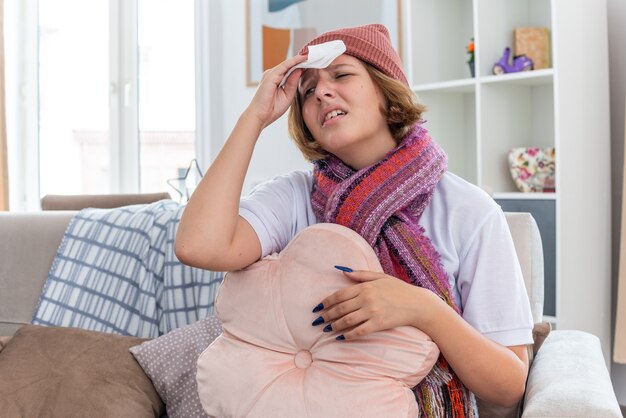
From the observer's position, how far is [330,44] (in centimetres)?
138

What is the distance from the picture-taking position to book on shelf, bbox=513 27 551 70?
2.77m

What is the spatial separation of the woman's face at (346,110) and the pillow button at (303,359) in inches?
14.7

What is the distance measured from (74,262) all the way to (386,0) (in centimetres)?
192

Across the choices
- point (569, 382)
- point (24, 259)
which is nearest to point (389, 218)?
point (569, 382)

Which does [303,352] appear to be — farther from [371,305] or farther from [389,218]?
[389,218]

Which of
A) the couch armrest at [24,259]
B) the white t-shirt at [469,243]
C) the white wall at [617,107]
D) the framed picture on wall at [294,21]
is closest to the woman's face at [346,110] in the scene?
the white t-shirt at [469,243]

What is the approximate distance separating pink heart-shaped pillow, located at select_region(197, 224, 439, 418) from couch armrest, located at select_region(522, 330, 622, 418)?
0.20m

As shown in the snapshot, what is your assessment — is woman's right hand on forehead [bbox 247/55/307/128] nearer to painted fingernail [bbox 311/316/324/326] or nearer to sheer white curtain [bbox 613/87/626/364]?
painted fingernail [bbox 311/316/324/326]

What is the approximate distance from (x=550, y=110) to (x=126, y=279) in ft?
5.68

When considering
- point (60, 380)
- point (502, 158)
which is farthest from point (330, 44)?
point (502, 158)

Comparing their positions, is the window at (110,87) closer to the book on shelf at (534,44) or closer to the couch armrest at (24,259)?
the couch armrest at (24,259)

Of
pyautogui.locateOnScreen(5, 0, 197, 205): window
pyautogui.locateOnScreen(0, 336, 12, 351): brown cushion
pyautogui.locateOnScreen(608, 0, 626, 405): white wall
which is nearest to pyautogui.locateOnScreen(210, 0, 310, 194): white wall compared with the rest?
pyautogui.locateOnScreen(5, 0, 197, 205): window

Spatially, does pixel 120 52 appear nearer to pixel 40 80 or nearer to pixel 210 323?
pixel 40 80

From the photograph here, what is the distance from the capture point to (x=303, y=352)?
50.2 inches
